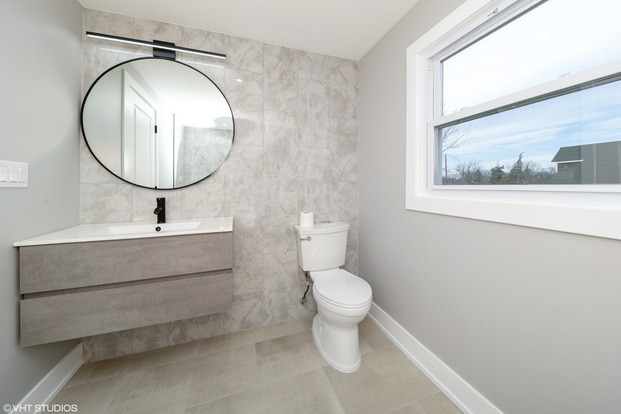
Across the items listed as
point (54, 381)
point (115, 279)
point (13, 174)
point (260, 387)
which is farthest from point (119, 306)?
point (260, 387)

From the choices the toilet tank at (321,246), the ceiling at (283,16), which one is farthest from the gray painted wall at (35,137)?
the toilet tank at (321,246)

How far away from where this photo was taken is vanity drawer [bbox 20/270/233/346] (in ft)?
3.48

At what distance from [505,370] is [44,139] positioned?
256cm

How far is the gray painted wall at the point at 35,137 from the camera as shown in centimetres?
99

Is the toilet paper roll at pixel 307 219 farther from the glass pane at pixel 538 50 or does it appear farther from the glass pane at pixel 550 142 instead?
the glass pane at pixel 538 50

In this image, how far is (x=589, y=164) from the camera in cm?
82

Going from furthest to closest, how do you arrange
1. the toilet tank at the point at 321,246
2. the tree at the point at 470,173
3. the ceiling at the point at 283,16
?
the toilet tank at the point at 321,246, the ceiling at the point at 283,16, the tree at the point at 470,173

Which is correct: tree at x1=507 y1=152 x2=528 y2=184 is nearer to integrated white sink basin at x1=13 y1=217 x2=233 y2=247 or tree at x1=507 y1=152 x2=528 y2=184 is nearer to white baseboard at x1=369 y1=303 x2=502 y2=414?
white baseboard at x1=369 y1=303 x2=502 y2=414

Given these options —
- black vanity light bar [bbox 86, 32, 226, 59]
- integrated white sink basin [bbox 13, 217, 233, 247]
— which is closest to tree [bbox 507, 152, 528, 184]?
integrated white sink basin [bbox 13, 217, 233, 247]

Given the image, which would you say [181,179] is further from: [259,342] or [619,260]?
[619,260]

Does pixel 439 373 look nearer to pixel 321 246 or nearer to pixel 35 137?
pixel 321 246

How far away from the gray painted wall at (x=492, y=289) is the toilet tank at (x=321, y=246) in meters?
0.33

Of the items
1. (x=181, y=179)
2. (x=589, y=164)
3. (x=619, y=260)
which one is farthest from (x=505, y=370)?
(x=181, y=179)

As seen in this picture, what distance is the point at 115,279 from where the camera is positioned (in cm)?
116
